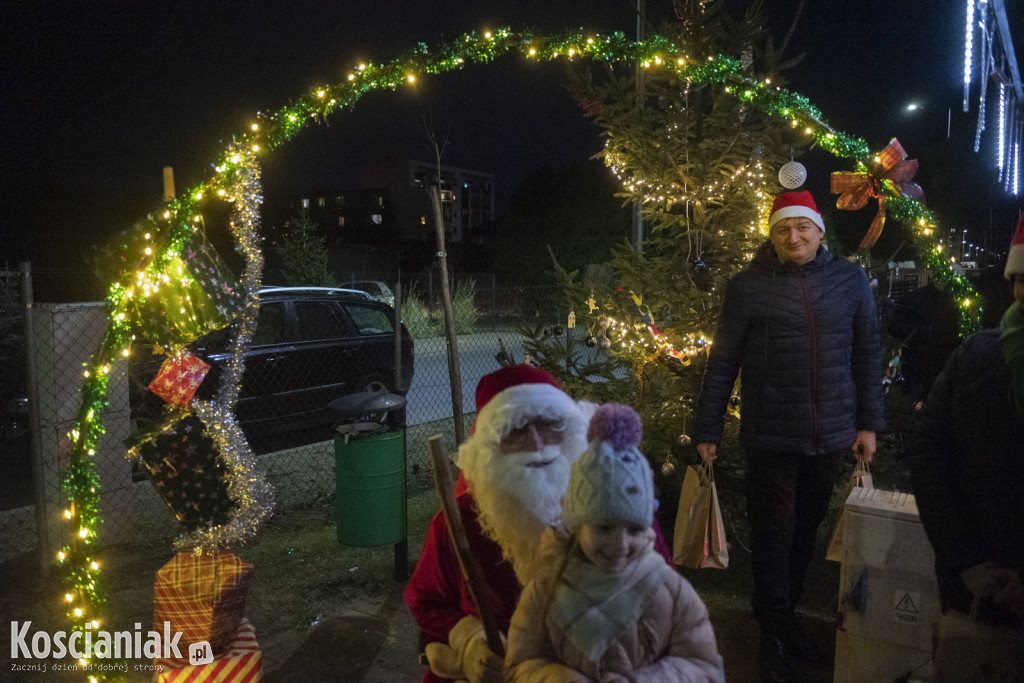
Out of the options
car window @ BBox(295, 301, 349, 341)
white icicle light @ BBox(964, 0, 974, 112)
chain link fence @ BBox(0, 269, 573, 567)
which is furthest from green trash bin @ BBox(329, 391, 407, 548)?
white icicle light @ BBox(964, 0, 974, 112)

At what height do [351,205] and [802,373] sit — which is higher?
[351,205]

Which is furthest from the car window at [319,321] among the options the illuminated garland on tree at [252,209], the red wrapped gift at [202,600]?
the red wrapped gift at [202,600]

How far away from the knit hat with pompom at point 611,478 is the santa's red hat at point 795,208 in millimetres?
2017

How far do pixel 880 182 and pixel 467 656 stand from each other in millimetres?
3374

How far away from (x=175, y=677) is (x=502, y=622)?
1.59 meters

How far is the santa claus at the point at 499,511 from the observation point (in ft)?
5.64

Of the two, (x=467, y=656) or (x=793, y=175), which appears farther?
(x=793, y=175)

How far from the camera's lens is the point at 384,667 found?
10.6 ft

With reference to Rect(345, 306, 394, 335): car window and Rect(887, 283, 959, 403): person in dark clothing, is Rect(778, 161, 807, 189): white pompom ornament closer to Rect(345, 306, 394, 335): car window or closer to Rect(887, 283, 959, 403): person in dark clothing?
Rect(887, 283, 959, 403): person in dark clothing

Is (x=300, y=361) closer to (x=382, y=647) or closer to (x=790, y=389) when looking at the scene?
(x=382, y=647)

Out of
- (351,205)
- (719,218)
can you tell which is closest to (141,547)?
(719,218)

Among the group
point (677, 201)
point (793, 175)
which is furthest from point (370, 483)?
point (793, 175)

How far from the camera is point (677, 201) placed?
4.66 metres

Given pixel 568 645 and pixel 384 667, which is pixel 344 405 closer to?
pixel 384 667
